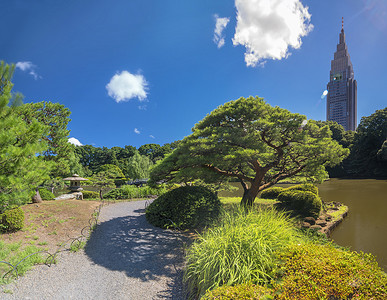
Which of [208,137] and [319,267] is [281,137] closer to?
[208,137]

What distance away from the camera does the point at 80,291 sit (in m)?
3.33

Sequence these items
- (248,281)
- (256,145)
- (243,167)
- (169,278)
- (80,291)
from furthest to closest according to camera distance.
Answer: (243,167) < (256,145) < (169,278) < (80,291) < (248,281)

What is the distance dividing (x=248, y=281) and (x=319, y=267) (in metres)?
0.83

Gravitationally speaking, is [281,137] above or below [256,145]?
above

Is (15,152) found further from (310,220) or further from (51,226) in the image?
(310,220)

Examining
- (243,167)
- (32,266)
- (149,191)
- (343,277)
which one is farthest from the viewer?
(149,191)

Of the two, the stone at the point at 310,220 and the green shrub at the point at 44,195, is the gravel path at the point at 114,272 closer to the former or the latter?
the stone at the point at 310,220

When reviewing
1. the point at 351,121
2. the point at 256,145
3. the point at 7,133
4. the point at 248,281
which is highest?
the point at 351,121

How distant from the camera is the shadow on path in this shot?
3865mm

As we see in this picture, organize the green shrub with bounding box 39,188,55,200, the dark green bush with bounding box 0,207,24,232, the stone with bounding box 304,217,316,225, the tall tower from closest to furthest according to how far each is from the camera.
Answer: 1. the dark green bush with bounding box 0,207,24,232
2. the stone with bounding box 304,217,316,225
3. the green shrub with bounding box 39,188,55,200
4. the tall tower

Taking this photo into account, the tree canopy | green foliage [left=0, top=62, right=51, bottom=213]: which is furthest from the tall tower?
green foliage [left=0, top=62, right=51, bottom=213]

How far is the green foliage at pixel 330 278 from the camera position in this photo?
2.02 meters

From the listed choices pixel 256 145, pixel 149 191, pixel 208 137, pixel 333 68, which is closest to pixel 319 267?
pixel 256 145

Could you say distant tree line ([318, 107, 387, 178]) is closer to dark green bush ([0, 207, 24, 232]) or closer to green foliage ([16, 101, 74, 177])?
green foliage ([16, 101, 74, 177])
